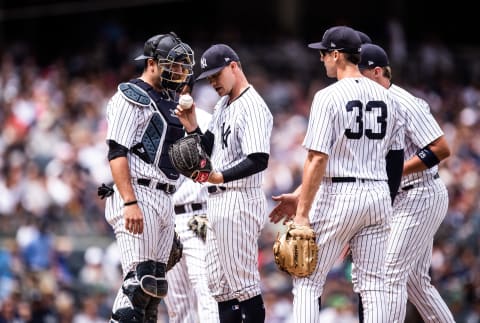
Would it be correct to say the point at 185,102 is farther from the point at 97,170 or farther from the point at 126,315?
the point at 97,170

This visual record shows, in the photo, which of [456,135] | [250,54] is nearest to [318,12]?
[250,54]

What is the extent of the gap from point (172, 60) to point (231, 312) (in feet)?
5.61

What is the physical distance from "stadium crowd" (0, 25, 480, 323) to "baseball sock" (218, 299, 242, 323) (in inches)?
129

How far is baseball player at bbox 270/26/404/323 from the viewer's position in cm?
684

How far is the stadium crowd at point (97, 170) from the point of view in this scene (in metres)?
12.2

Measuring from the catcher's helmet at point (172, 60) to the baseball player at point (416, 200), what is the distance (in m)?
1.21

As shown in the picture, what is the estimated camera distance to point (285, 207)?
770 centimetres

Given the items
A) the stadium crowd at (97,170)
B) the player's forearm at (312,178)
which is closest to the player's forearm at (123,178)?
the player's forearm at (312,178)

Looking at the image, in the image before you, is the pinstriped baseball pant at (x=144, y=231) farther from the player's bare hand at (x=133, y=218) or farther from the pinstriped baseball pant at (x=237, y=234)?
the pinstriped baseball pant at (x=237, y=234)

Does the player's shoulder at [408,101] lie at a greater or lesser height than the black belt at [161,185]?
greater

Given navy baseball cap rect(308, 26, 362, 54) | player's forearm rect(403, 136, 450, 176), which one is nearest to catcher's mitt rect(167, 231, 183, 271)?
player's forearm rect(403, 136, 450, 176)

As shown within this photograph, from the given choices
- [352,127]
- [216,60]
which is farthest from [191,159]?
[352,127]

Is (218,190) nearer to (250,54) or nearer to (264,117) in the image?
(264,117)

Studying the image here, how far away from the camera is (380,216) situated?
22.8 feet
